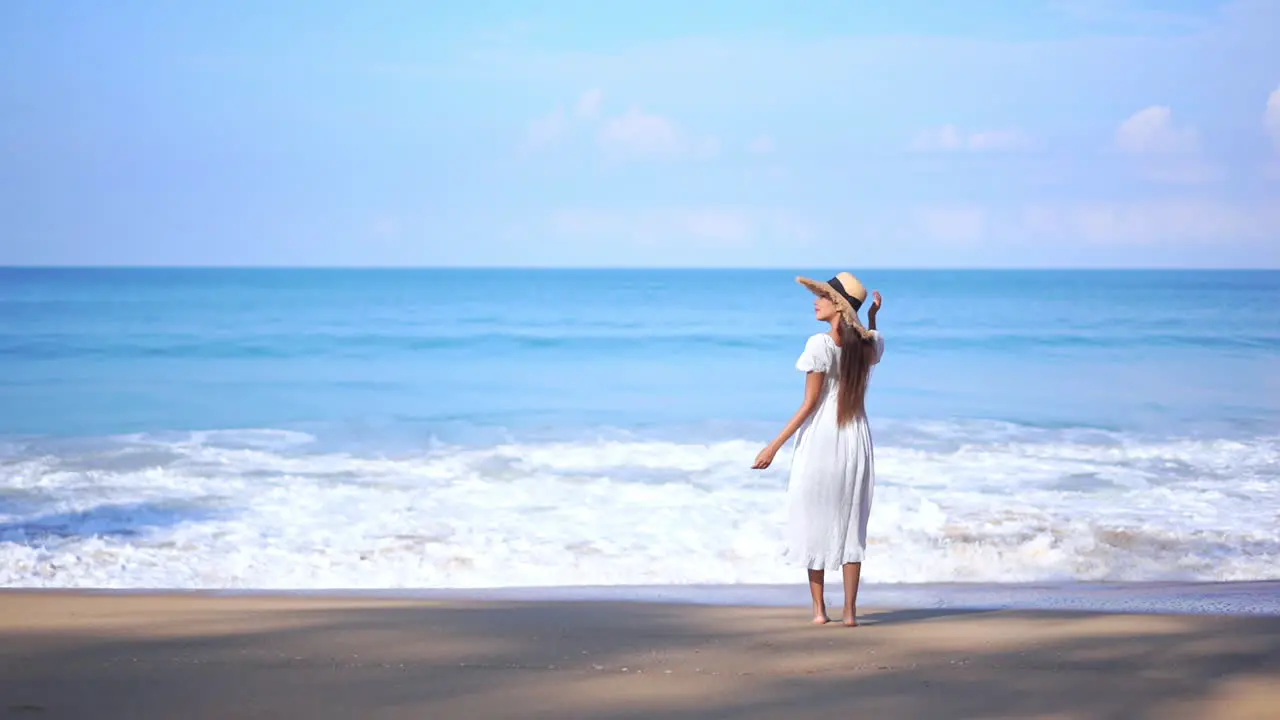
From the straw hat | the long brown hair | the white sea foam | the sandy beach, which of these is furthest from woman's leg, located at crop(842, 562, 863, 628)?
the white sea foam

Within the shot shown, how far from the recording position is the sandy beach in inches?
171

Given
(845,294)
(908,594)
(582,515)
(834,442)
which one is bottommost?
(908,594)

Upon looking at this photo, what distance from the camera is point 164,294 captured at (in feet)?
204

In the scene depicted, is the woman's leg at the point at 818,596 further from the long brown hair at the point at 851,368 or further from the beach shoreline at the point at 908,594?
the beach shoreline at the point at 908,594

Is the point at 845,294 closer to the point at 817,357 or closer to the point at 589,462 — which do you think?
the point at 817,357

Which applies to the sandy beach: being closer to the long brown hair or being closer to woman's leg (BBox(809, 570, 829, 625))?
woman's leg (BBox(809, 570, 829, 625))

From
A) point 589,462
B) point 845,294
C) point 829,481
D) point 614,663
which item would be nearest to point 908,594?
point 829,481

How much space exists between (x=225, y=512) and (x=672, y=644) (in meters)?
5.78

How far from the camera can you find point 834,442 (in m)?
5.51

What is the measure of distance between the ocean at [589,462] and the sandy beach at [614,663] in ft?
6.48

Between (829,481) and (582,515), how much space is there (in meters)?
4.83

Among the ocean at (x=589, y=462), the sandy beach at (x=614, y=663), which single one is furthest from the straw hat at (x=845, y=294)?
the ocean at (x=589, y=462)

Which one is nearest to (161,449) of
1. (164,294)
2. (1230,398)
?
(1230,398)

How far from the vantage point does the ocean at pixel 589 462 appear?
8492 millimetres
